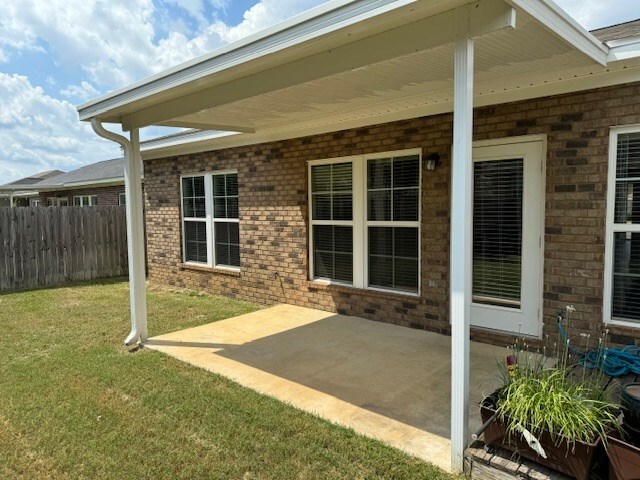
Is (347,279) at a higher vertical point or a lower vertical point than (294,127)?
lower

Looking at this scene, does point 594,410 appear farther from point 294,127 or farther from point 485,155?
point 294,127

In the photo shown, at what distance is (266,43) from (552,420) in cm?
307

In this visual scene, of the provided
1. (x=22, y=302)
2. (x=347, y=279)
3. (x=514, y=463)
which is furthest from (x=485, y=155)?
(x=22, y=302)

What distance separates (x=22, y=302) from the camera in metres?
8.34

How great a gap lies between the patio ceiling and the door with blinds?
72 cm

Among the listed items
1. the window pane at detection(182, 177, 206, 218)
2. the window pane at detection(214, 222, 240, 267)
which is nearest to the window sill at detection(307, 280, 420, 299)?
the window pane at detection(214, 222, 240, 267)

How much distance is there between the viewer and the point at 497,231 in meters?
5.17

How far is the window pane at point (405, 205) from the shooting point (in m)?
5.94

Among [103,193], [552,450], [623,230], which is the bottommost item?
[552,450]

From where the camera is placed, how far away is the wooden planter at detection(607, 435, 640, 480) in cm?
225

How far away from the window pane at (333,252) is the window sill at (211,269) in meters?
1.92

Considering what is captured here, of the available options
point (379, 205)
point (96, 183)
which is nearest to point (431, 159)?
point (379, 205)

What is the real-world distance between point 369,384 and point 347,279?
277cm

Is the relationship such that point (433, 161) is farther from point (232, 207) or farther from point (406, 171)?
point (232, 207)
